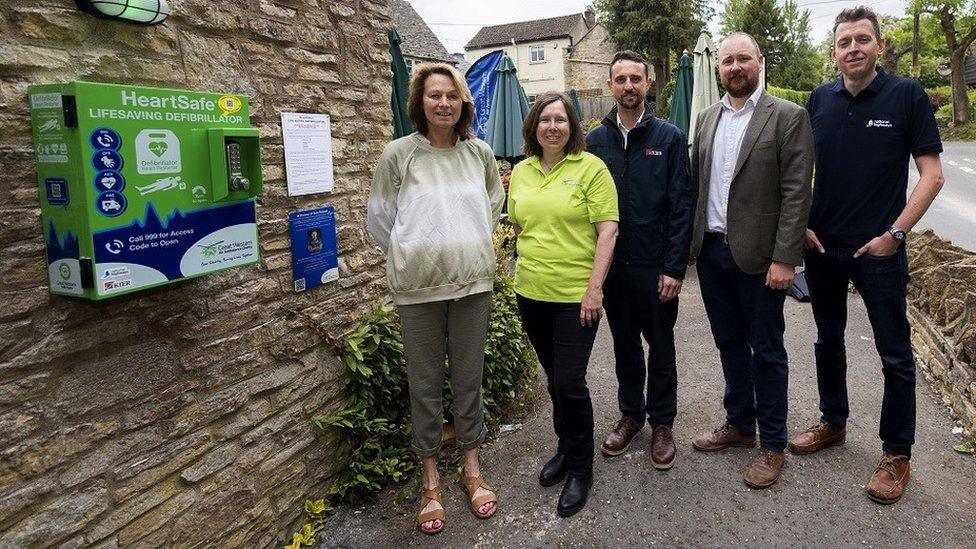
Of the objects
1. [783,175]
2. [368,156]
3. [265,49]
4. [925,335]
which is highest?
[265,49]

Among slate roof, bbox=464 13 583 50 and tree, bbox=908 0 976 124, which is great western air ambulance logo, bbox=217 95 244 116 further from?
slate roof, bbox=464 13 583 50

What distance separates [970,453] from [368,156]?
12.1 feet

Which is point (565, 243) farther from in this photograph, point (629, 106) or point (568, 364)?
point (629, 106)

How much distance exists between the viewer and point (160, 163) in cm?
225

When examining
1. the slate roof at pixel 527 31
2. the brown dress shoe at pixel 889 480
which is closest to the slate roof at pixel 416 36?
the slate roof at pixel 527 31

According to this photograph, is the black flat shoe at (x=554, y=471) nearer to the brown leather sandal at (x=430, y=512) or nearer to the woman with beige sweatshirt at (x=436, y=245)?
the woman with beige sweatshirt at (x=436, y=245)

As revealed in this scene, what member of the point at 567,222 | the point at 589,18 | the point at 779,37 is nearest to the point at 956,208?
the point at 567,222

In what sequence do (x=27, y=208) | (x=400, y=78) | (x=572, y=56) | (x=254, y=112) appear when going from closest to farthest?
(x=27, y=208)
(x=254, y=112)
(x=400, y=78)
(x=572, y=56)

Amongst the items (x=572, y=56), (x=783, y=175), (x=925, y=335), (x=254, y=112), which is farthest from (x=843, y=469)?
(x=572, y=56)

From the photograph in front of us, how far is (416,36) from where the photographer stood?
98.0 ft

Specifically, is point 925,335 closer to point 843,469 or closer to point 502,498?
point 843,469

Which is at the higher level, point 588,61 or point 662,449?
point 588,61

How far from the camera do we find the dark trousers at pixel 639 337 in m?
3.34

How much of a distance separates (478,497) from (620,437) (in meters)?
0.94
